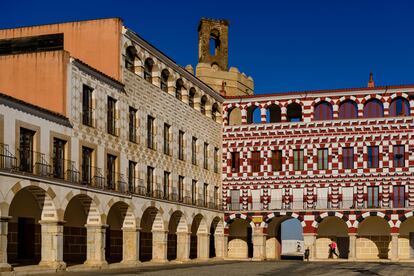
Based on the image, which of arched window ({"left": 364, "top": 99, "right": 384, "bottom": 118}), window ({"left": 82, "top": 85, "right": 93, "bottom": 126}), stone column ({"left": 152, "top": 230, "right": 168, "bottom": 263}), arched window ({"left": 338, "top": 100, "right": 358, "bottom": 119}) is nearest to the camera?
window ({"left": 82, "top": 85, "right": 93, "bottom": 126})

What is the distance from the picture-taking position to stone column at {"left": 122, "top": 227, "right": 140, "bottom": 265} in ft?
142

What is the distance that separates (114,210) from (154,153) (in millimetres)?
4795

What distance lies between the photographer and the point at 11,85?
1501 inches

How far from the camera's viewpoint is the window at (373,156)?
2307 inches

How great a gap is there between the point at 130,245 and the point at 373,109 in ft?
82.5

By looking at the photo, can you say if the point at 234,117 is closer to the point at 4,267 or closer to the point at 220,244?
the point at 220,244

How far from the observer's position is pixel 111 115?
4269 cm

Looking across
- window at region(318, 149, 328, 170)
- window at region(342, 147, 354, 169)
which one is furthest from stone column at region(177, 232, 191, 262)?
window at region(342, 147, 354, 169)

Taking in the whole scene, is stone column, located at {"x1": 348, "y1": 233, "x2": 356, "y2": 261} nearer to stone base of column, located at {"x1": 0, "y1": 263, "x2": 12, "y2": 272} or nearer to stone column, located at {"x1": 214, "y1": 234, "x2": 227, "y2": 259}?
stone column, located at {"x1": 214, "y1": 234, "x2": 227, "y2": 259}

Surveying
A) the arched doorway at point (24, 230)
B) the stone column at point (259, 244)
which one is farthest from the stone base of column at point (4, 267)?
the stone column at point (259, 244)

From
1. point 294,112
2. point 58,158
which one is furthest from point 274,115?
point 58,158

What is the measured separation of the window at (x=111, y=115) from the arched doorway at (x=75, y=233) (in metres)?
4.37

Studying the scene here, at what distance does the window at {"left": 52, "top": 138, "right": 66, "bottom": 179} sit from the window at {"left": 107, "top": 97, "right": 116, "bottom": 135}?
18.7 ft

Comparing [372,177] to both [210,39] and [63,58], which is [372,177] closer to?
[210,39]
